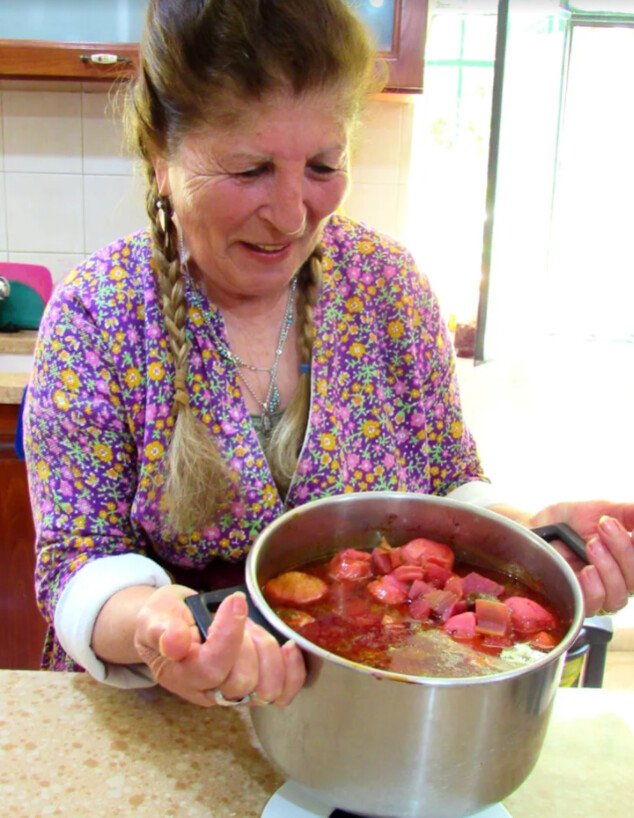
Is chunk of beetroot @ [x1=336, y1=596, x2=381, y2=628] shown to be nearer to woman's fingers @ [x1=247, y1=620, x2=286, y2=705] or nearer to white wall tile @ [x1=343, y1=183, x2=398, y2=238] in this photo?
woman's fingers @ [x1=247, y1=620, x2=286, y2=705]

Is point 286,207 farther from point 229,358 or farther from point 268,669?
point 268,669

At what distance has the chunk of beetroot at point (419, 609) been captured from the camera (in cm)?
74

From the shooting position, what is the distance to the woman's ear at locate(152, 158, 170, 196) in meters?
0.98

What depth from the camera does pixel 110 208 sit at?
240cm

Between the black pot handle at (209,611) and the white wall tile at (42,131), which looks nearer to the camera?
the black pot handle at (209,611)

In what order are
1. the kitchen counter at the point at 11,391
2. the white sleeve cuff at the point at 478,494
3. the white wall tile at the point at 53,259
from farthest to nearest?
the white wall tile at the point at 53,259
the kitchen counter at the point at 11,391
the white sleeve cuff at the point at 478,494

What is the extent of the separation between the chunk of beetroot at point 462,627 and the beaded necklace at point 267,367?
1.46ft

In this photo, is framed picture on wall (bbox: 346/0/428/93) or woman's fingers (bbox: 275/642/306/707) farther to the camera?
framed picture on wall (bbox: 346/0/428/93)

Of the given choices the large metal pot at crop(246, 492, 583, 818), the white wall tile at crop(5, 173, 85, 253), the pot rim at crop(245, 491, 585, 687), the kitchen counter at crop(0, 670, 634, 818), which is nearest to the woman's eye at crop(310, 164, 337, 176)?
the pot rim at crop(245, 491, 585, 687)

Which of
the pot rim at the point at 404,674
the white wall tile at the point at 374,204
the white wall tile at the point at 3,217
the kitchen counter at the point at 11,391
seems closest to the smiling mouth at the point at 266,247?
the pot rim at the point at 404,674

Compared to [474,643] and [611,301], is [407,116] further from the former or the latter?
[474,643]

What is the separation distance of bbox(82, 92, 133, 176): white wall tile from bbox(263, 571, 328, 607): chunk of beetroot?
189 centimetres

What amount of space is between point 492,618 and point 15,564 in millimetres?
1640

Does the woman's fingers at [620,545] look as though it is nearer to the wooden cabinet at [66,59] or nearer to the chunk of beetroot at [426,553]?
the chunk of beetroot at [426,553]
